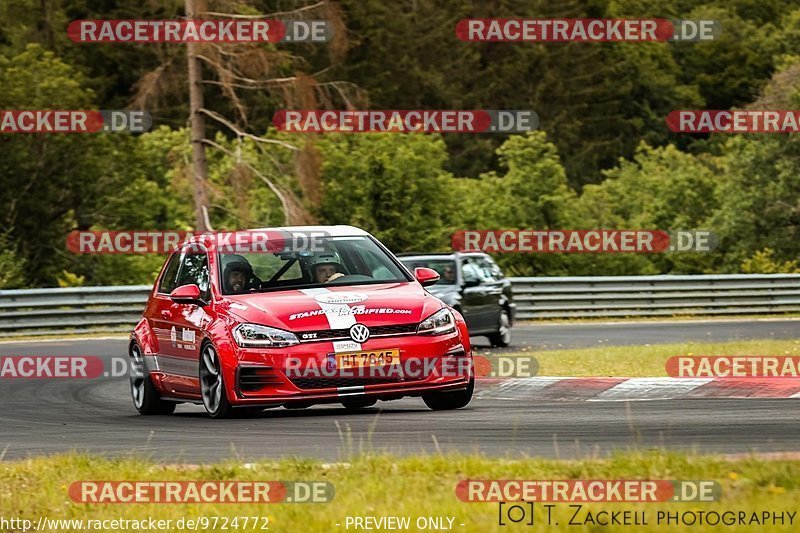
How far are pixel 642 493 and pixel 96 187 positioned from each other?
133 ft

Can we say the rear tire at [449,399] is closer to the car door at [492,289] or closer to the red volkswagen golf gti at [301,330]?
the red volkswagen golf gti at [301,330]

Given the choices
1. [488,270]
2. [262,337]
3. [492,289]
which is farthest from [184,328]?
[488,270]

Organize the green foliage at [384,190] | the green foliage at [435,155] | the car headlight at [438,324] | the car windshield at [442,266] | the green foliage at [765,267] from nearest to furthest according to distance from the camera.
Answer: the car headlight at [438,324] < the car windshield at [442,266] < the green foliage at [765,267] < the green foliage at [435,155] < the green foliage at [384,190]

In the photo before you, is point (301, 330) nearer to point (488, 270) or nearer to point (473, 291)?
point (473, 291)

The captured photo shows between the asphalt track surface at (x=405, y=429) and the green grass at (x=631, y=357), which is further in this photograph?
the green grass at (x=631, y=357)

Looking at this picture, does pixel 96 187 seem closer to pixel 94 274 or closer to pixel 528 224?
pixel 94 274

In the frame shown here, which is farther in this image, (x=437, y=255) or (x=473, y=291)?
(x=437, y=255)

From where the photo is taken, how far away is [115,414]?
1411cm

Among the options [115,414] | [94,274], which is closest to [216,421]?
[115,414]

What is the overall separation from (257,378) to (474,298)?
12.9 meters

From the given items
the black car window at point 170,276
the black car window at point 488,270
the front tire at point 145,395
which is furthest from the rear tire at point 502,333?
the front tire at point 145,395

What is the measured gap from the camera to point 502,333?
25.5 metres

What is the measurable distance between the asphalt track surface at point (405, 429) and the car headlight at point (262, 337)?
60 centimetres

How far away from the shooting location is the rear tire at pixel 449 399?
1266 cm
